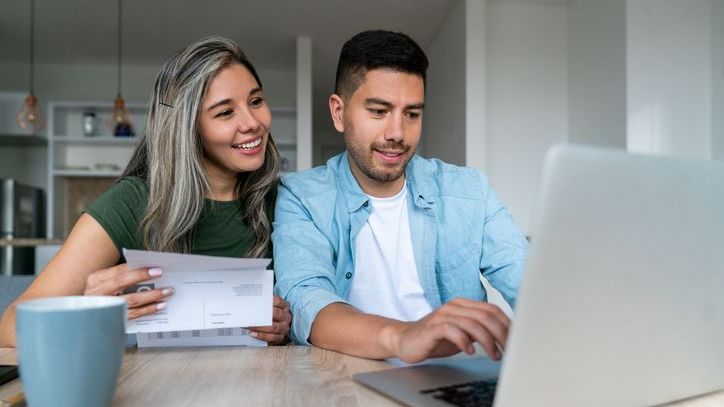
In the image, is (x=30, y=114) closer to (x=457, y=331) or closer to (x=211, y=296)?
(x=211, y=296)

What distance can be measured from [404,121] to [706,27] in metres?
2.91

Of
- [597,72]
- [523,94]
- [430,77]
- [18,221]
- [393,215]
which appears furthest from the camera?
[430,77]

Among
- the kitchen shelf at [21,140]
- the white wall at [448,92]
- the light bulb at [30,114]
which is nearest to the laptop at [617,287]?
the white wall at [448,92]

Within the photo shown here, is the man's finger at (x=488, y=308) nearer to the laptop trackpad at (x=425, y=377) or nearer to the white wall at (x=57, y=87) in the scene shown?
the laptop trackpad at (x=425, y=377)

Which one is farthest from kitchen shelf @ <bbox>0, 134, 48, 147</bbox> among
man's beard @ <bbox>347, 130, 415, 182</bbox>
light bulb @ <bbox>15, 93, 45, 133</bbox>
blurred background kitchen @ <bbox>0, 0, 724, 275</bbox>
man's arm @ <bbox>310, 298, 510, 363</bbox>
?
man's arm @ <bbox>310, 298, 510, 363</bbox>

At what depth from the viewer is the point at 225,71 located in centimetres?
132

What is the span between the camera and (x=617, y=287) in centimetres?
47

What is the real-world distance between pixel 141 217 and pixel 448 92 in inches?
147

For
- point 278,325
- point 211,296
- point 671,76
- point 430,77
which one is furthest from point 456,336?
point 430,77

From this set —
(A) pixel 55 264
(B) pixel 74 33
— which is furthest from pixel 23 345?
(B) pixel 74 33

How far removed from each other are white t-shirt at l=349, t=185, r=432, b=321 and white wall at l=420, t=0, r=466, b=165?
2870 mm

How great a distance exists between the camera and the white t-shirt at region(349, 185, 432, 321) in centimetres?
129

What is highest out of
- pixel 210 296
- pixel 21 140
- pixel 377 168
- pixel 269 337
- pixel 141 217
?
pixel 21 140

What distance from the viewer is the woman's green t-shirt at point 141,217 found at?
118 centimetres
